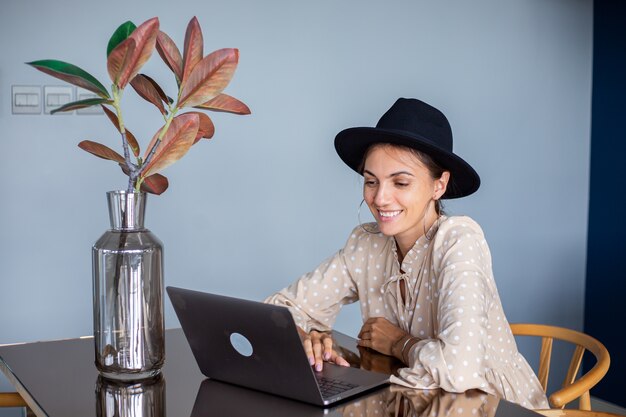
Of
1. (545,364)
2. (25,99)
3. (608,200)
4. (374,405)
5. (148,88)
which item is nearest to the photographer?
(374,405)

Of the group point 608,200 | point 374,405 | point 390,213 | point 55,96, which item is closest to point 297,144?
point 55,96

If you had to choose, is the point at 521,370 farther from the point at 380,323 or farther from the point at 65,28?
the point at 65,28

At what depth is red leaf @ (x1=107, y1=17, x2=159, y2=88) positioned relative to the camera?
4.11 feet

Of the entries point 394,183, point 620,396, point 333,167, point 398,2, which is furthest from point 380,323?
point 620,396

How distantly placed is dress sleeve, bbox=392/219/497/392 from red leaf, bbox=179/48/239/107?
60 cm

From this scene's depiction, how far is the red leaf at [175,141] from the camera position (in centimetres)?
136

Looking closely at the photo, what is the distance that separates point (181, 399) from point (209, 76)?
56 cm

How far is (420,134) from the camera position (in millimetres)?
1683

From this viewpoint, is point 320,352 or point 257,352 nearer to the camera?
point 257,352

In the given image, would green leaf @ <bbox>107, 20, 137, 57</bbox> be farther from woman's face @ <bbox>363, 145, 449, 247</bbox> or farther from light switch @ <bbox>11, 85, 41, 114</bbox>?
light switch @ <bbox>11, 85, 41, 114</bbox>

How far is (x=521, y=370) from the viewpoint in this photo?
1746 mm

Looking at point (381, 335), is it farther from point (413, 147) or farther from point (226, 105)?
point (226, 105)

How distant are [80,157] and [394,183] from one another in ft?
4.52

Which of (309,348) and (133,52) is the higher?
(133,52)
